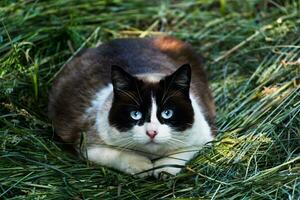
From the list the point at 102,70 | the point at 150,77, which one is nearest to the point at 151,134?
the point at 150,77

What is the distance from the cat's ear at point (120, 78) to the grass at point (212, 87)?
41 cm

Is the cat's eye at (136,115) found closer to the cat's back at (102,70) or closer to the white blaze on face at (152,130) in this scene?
the white blaze on face at (152,130)

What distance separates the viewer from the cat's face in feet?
11.2

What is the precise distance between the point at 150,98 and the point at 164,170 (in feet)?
1.16

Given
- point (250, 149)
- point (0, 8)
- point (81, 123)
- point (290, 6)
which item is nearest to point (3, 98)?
point (81, 123)

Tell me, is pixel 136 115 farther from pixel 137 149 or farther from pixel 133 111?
pixel 137 149

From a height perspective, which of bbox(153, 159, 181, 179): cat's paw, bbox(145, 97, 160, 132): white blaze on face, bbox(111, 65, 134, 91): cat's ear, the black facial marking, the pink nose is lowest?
bbox(153, 159, 181, 179): cat's paw

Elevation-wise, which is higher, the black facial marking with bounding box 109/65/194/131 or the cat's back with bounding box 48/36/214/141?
the cat's back with bounding box 48/36/214/141

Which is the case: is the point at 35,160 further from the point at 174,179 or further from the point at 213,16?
the point at 213,16

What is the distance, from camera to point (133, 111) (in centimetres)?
346

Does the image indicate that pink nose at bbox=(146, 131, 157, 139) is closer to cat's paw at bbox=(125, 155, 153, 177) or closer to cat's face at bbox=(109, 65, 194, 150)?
cat's face at bbox=(109, 65, 194, 150)

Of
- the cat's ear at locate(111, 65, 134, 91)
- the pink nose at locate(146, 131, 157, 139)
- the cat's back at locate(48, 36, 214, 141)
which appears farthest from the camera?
the cat's back at locate(48, 36, 214, 141)

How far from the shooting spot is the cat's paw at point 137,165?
355 cm

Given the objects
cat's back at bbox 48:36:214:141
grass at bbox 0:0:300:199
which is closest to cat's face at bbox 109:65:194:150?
grass at bbox 0:0:300:199
